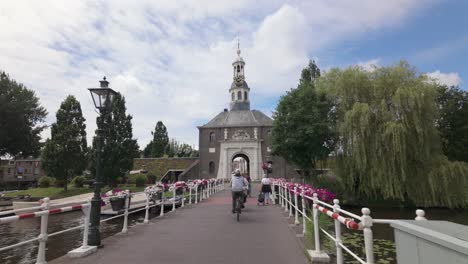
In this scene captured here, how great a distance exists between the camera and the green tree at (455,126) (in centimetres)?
2834

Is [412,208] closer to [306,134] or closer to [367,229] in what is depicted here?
[306,134]

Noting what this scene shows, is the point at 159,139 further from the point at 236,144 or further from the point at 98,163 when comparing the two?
the point at 98,163

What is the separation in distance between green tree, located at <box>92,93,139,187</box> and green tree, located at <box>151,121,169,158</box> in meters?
35.2

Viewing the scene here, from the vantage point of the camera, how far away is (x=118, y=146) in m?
29.9

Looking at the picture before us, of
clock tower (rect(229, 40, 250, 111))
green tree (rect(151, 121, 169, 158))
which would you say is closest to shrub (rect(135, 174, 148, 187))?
clock tower (rect(229, 40, 250, 111))

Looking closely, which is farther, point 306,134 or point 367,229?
point 306,134

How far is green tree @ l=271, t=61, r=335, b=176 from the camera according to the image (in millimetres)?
Answer: 23281

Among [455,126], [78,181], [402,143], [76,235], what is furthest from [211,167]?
[76,235]

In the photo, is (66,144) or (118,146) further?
(118,146)

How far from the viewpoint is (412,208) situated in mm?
19859

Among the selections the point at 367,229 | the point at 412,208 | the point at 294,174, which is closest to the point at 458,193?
the point at 412,208

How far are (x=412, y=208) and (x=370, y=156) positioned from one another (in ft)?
18.0

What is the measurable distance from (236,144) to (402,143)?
92.7 feet

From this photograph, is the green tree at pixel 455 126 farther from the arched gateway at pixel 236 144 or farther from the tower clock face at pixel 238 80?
the tower clock face at pixel 238 80
